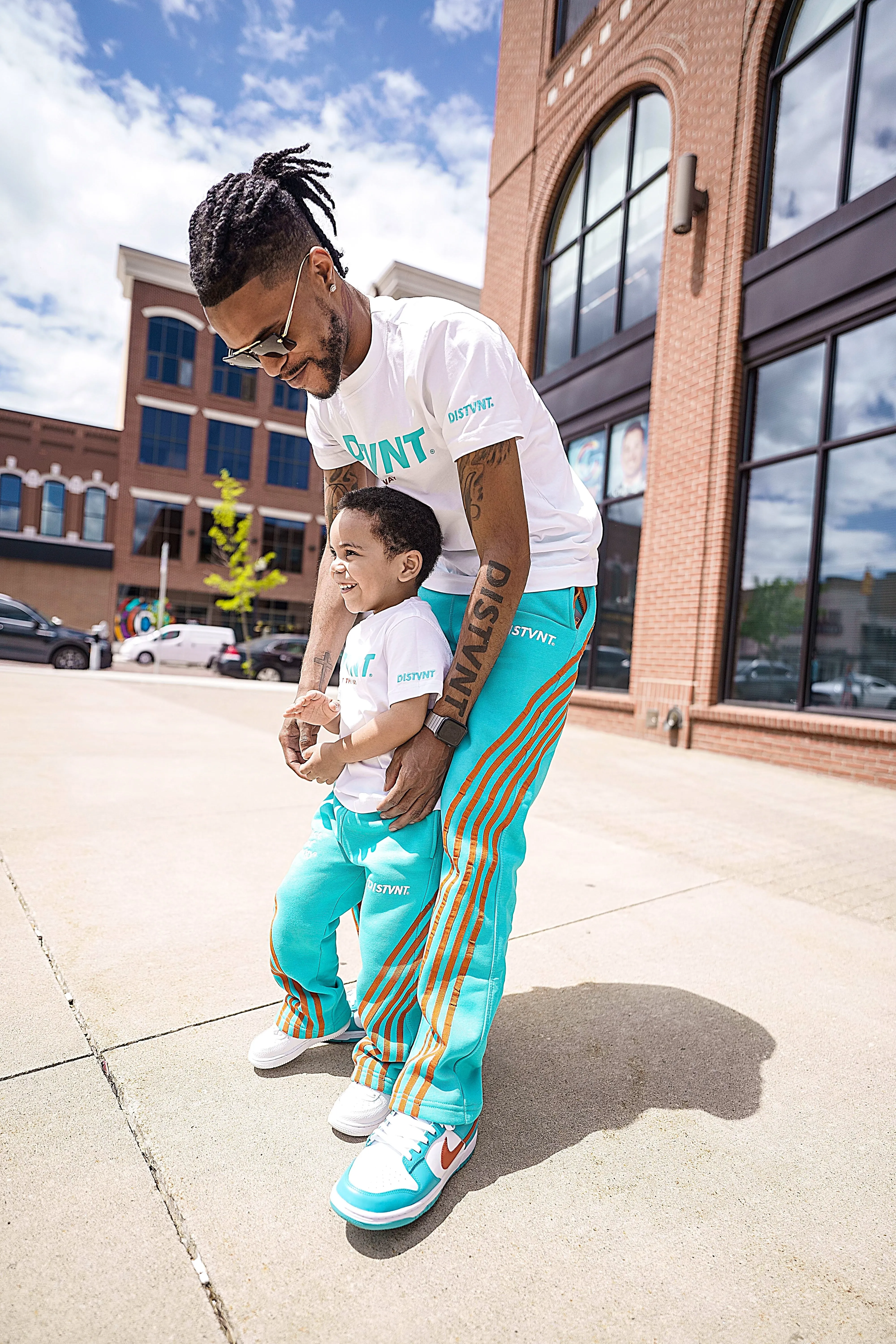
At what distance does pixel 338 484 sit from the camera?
221 cm

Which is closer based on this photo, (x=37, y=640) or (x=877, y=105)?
(x=877, y=105)

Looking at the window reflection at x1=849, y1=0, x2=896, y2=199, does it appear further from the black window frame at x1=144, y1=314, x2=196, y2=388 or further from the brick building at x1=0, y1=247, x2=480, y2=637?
the black window frame at x1=144, y1=314, x2=196, y2=388

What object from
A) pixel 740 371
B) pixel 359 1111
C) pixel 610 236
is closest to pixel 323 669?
pixel 359 1111

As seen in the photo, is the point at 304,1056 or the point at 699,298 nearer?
the point at 304,1056

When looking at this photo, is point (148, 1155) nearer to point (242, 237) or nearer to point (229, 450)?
point (242, 237)

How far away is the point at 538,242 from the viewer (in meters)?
11.7

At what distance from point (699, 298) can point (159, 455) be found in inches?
1151

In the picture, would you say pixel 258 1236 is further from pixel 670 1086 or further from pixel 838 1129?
pixel 838 1129

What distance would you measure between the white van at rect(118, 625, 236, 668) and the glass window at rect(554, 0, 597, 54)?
17.7 meters

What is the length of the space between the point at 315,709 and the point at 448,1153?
921 millimetres

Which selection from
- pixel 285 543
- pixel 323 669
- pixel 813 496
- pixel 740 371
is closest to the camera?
pixel 323 669

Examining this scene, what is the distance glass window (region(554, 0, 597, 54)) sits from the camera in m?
11.0

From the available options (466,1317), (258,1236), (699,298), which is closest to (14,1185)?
(258,1236)

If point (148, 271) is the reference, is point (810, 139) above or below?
below
